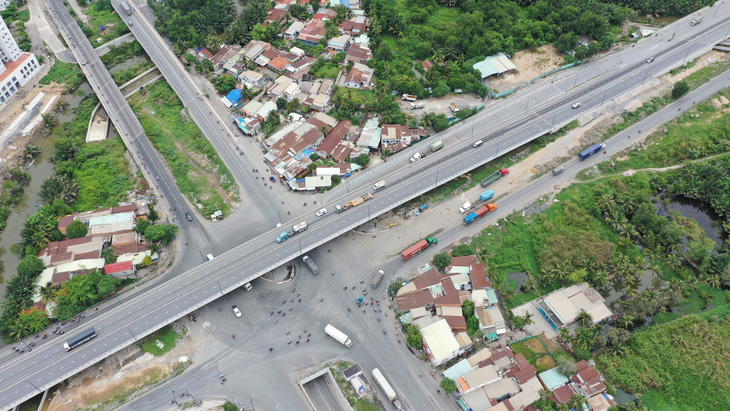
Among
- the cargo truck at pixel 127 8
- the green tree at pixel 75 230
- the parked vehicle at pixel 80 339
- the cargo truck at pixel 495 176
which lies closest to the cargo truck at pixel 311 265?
the parked vehicle at pixel 80 339

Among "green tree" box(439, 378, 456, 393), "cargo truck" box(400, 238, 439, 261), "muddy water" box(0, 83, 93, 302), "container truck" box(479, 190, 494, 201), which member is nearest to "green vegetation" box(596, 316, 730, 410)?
"green tree" box(439, 378, 456, 393)

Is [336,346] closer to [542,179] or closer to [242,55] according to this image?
[542,179]

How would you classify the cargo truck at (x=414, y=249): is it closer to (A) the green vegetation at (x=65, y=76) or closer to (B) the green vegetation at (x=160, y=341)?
(B) the green vegetation at (x=160, y=341)

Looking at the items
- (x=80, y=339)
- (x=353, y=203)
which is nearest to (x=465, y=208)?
(x=353, y=203)

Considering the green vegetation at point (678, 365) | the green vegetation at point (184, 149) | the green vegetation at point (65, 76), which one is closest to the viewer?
the green vegetation at point (678, 365)

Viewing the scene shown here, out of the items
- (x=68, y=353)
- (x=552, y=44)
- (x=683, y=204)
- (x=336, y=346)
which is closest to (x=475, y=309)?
(x=336, y=346)

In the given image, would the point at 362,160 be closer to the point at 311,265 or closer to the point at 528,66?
the point at 311,265

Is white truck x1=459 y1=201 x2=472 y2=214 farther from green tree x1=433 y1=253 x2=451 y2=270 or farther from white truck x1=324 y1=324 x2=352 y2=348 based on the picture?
white truck x1=324 y1=324 x2=352 y2=348
